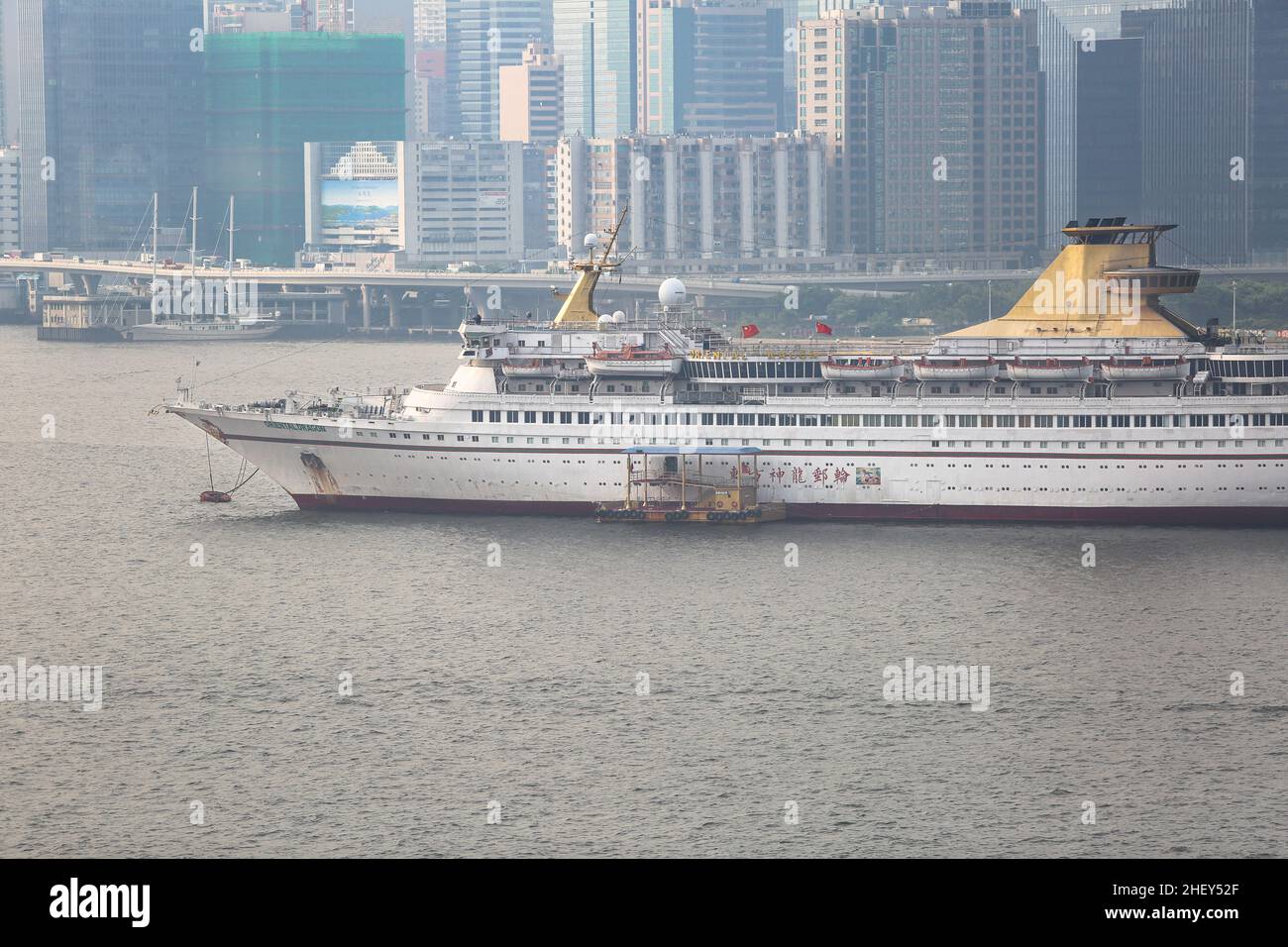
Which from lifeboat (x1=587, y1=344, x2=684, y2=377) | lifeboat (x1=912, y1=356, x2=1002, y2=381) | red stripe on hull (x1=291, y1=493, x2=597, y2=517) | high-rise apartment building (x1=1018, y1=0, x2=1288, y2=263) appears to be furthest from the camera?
high-rise apartment building (x1=1018, y1=0, x2=1288, y2=263)

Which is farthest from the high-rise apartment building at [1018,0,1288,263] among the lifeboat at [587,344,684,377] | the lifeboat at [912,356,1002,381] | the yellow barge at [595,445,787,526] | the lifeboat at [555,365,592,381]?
the yellow barge at [595,445,787,526]

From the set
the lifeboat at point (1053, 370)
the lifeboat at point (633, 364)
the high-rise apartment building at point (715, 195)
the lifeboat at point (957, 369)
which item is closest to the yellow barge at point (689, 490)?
the lifeboat at point (633, 364)

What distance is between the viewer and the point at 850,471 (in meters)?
51.1

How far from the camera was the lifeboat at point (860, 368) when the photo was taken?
51406mm

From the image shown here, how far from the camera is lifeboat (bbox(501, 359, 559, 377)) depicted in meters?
53.0

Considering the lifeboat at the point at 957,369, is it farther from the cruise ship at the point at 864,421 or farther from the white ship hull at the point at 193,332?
the white ship hull at the point at 193,332

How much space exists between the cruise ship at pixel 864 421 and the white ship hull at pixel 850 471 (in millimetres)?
49

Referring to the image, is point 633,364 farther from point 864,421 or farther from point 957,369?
point 957,369

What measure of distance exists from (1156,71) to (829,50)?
30270 millimetres

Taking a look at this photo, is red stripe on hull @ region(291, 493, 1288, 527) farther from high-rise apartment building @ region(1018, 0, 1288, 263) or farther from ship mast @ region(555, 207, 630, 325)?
high-rise apartment building @ region(1018, 0, 1288, 263)

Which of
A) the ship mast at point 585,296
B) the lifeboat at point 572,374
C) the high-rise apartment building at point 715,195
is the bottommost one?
the lifeboat at point 572,374

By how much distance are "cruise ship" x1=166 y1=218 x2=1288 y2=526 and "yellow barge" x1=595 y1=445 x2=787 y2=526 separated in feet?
0.42

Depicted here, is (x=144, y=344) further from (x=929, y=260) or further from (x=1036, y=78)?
(x=1036, y=78)
